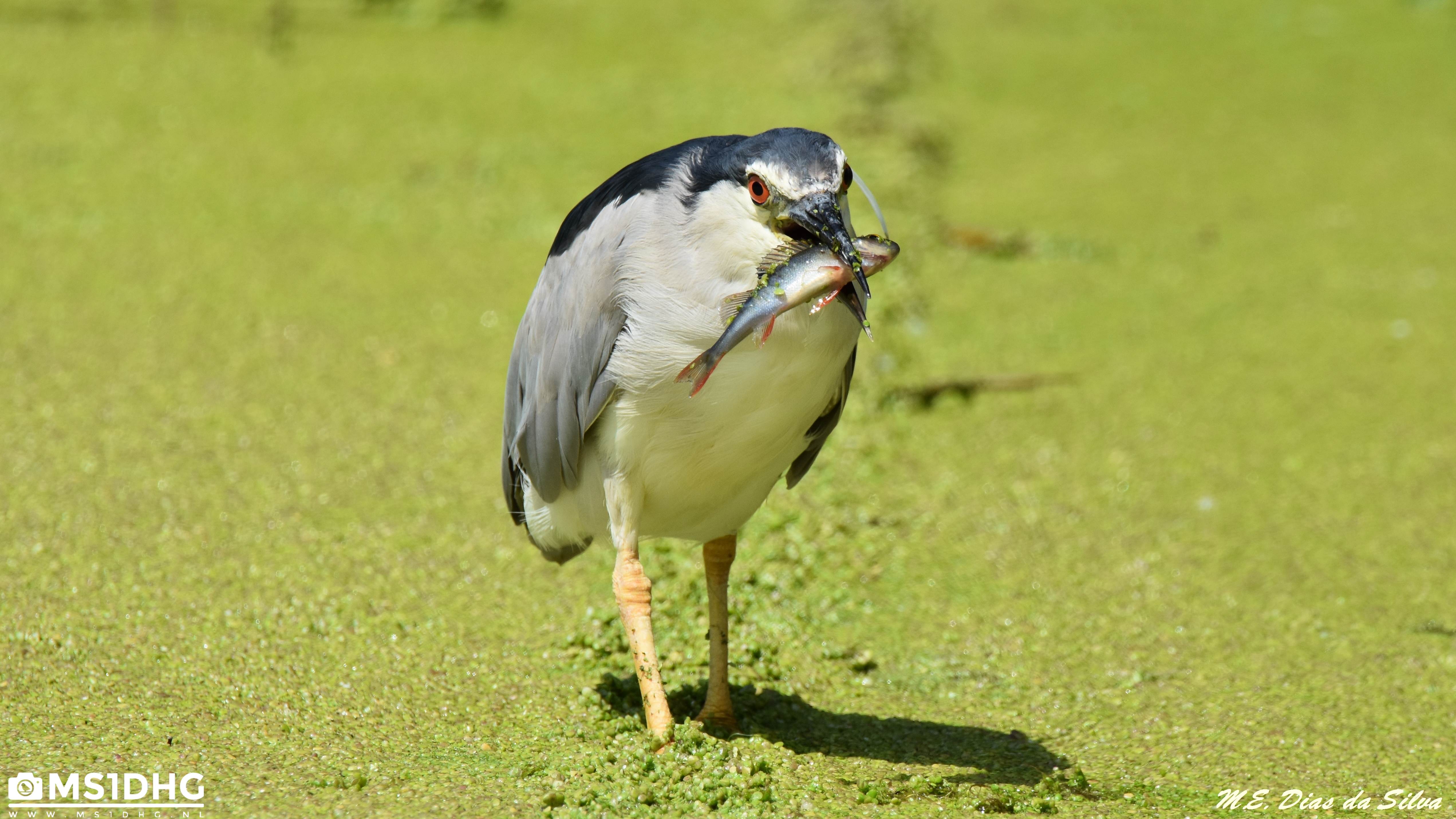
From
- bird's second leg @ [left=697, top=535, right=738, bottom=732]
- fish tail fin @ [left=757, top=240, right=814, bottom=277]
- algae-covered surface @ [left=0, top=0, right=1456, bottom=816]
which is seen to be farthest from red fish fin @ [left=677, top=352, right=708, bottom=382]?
algae-covered surface @ [left=0, top=0, right=1456, bottom=816]

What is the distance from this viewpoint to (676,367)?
94.9 inches

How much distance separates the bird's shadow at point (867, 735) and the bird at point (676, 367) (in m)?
0.14

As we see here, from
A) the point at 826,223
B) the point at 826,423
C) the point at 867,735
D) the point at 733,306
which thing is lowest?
the point at 867,735

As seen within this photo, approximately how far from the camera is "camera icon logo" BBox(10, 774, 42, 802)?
2225mm

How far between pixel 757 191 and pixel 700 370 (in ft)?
1.07

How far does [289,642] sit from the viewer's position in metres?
3.02

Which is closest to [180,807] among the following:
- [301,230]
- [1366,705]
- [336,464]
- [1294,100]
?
[336,464]

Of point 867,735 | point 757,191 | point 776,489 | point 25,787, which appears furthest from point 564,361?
point 776,489

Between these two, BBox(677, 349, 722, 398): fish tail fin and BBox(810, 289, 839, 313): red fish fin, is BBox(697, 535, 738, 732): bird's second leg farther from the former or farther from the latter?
BBox(810, 289, 839, 313): red fish fin

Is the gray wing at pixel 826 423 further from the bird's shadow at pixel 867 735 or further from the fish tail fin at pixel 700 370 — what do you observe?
the bird's shadow at pixel 867 735

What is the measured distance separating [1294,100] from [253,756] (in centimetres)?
756

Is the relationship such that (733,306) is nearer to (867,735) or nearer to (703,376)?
(703,376)

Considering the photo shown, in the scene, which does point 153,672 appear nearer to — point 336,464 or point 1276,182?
point 336,464

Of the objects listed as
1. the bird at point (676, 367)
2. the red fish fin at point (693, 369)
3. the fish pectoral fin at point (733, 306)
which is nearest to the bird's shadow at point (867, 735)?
the bird at point (676, 367)
